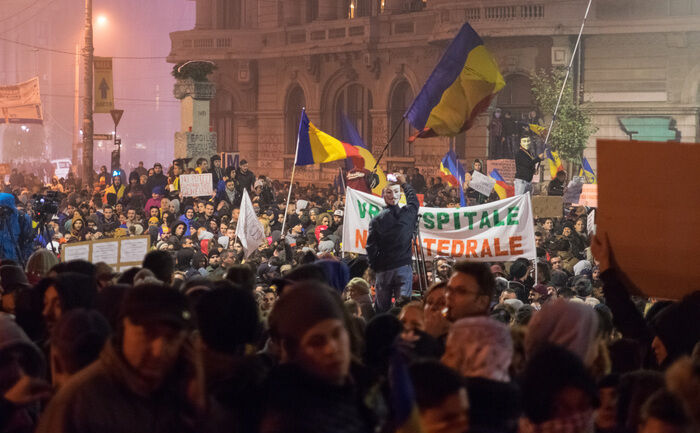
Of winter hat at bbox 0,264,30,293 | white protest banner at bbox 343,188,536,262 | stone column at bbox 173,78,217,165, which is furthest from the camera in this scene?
stone column at bbox 173,78,217,165

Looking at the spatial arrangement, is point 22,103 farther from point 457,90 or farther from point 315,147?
point 457,90

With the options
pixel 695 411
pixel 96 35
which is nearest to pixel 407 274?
pixel 695 411

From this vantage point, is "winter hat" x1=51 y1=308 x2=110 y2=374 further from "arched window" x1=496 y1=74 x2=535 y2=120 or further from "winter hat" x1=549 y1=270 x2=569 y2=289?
"arched window" x1=496 y1=74 x2=535 y2=120

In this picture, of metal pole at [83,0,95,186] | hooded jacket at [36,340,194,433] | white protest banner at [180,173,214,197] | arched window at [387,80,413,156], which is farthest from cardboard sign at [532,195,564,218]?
arched window at [387,80,413,156]

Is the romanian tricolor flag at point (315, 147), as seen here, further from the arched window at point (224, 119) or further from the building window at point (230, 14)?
the building window at point (230, 14)

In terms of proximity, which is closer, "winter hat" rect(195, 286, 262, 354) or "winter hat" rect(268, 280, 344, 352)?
"winter hat" rect(268, 280, 344, 352)

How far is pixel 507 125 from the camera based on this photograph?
32.0m

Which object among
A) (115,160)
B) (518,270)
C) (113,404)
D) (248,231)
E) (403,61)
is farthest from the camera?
(403,61)

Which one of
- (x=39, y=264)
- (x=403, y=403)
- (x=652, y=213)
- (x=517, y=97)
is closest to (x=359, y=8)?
(x=517, y=97)

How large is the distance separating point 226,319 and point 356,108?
3428 cm

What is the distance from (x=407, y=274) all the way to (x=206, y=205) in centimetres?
875

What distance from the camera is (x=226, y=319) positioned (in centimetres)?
385

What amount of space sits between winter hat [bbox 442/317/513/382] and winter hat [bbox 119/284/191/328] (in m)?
1.03

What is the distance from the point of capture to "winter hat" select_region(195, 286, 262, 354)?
150 inches
